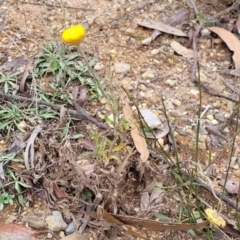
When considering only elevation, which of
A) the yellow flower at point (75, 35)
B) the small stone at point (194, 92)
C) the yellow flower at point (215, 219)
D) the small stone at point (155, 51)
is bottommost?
the small stone at point (194, 92)

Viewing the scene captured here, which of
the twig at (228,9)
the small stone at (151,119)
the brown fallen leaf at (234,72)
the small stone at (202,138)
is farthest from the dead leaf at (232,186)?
the twig at (228,9)

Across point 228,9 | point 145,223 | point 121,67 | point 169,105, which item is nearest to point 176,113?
point 169,105

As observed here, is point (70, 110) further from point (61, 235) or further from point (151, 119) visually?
point (61, 235)

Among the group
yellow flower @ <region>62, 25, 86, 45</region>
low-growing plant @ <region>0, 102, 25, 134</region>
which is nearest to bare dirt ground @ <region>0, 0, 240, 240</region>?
low-growing plant @ <region>0, 102, 25, 134</region>

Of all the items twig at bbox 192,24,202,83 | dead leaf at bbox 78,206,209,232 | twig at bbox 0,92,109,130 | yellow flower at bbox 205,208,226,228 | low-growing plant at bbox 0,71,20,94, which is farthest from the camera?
twig at bbox 192,24,202,83

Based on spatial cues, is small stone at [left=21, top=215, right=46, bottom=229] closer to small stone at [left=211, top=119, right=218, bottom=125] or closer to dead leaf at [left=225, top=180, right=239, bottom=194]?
dead leaf at [left=225, top=180, right=239, bottom=194]

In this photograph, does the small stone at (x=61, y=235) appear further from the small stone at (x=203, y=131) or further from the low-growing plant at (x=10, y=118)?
the small stone at (x=203, y=131)

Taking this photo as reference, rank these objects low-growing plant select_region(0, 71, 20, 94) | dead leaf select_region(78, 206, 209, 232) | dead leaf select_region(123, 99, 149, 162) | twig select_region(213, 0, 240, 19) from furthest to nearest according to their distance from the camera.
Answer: twig select_region(213, 0, 240, 19) < low-growing plant select_region(0, 71, 20, 94) < dead leaf select_region(123, 99, 149, 162) < dead leaf select_region(78, 206, 209, 232)

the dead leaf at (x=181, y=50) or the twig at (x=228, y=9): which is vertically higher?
the twig at (x=228, y=9)
